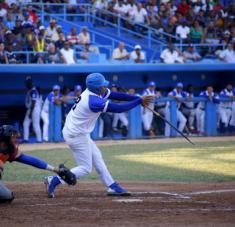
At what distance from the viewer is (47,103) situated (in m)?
20.8

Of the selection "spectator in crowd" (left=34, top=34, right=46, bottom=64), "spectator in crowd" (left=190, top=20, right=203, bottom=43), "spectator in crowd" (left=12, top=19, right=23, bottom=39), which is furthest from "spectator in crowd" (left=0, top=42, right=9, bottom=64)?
"spectator in crowd" (left=190, top=20, right=203, bottom=43)

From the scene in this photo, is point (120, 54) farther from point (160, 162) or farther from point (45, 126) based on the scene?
point (160, 162)

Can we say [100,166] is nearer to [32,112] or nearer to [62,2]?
[32,112]

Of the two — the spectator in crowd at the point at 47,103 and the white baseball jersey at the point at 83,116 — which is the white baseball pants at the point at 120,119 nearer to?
the spectator in crowd at the point at 47,103

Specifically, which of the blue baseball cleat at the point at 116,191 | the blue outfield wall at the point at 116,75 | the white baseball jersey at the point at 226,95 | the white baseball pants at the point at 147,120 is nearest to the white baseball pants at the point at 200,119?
the white baseball jersey at the point at 226,95

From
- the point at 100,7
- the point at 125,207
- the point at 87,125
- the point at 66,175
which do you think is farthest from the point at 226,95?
the point at 125,207

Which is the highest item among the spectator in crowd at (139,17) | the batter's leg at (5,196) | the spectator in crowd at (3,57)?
the spectator in crowd at (139,17)

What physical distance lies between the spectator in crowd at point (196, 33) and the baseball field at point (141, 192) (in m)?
7.29

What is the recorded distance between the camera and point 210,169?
47.5ft

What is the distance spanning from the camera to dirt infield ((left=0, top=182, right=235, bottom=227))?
8875 millimetres

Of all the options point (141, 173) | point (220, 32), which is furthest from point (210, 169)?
point (220, 32)

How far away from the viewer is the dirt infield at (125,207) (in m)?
8.88

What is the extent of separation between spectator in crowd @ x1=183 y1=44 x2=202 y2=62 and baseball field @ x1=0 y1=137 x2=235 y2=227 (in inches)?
236

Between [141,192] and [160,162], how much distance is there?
424cm
